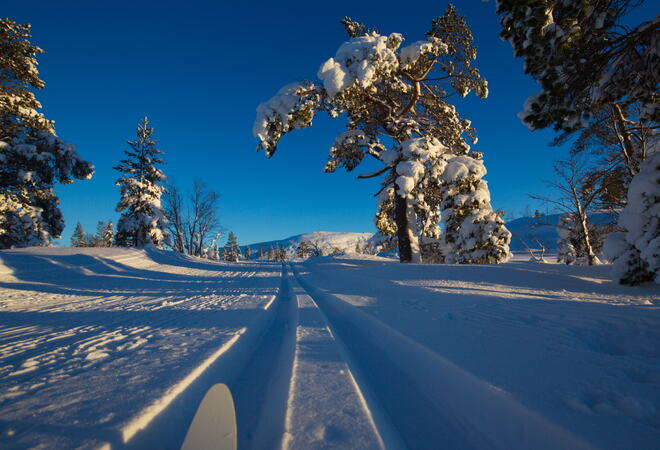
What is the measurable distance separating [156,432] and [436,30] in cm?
1131

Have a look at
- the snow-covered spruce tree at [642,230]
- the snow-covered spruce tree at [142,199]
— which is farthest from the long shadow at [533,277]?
the snow-covered spruce tree at [142,199]

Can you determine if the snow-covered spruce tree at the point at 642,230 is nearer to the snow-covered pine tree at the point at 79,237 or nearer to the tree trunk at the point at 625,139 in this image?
the tree trunk at the point at 625,139

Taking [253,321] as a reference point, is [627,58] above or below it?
above

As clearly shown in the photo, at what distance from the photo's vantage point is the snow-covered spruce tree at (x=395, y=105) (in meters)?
6.95

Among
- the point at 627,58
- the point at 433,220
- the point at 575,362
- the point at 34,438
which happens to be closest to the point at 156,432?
the point at 34,438

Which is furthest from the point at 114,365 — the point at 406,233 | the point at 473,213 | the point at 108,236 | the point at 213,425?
the point at 108,236

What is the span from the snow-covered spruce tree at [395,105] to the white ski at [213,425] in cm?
709

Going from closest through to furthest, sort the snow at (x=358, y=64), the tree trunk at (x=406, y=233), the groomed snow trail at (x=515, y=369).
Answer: the groomed snow trail at (x=515, y=369) < the snow at (x=358, y=64) < the tree trunk at (x=406, y=233)

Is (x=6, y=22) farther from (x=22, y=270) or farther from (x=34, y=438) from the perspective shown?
(x=34, y=438)

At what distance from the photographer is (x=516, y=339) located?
1.95 m

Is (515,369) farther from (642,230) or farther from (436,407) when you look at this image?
(642,230)

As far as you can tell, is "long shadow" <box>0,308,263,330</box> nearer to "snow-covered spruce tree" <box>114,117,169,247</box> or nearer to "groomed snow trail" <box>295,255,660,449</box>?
"groomed snow trail" <box>295,255,660,449</box>

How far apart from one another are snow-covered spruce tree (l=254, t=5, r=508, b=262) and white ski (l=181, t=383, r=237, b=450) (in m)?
7.09

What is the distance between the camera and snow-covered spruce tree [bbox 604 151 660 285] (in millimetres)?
3643
